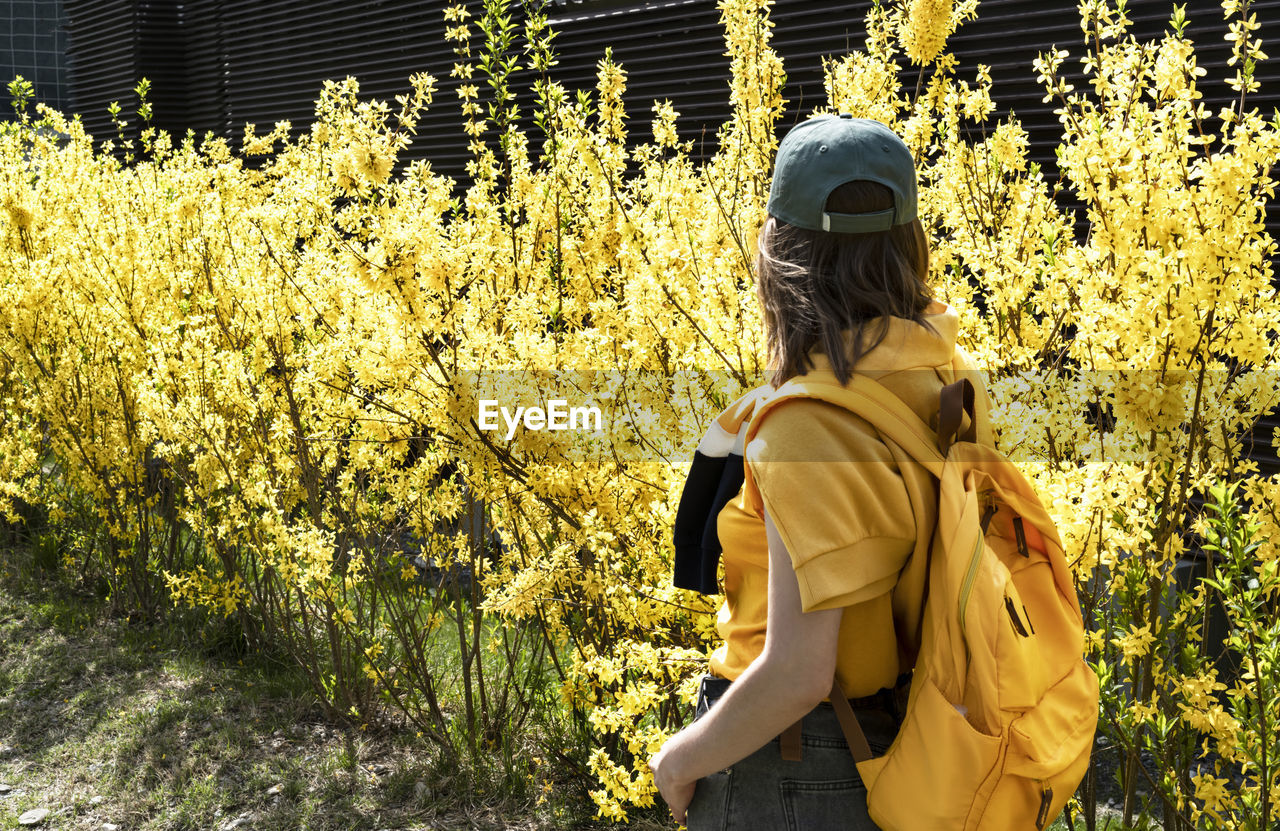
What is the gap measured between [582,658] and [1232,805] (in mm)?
1672

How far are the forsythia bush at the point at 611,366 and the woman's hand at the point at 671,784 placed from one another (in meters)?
0.82

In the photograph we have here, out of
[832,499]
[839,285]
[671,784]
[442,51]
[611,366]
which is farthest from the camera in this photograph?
[442,51]

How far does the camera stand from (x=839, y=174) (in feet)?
4.51

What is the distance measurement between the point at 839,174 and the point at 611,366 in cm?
138

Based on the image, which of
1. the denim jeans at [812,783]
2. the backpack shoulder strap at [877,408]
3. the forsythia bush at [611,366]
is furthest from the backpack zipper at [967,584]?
the forsythia bush at [611,366]

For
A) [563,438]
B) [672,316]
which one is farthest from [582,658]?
[672,316]

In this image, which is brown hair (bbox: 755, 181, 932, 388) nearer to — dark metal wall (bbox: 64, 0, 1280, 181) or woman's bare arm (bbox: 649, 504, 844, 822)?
woman's bare arm (bbox: 649, 504, 844, 822)

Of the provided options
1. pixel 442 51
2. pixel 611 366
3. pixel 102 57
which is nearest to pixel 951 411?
pixel 611 366

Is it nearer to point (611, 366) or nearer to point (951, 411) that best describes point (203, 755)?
point (611, 366)

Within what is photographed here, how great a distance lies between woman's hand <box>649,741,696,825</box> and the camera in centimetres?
151

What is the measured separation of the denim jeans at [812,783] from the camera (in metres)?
1.44

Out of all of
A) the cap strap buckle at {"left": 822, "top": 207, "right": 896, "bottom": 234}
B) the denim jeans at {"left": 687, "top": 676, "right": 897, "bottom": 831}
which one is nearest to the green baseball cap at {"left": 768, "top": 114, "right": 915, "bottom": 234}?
the cap strap buckle at {"left": 822, "top": 207, "right": 896, "bottom": 234}

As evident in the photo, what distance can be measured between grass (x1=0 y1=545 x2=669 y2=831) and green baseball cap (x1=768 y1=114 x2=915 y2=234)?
2368mm

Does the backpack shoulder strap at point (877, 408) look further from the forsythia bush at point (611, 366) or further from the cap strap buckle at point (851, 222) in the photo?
the forsythia bush at point (611, 366)
